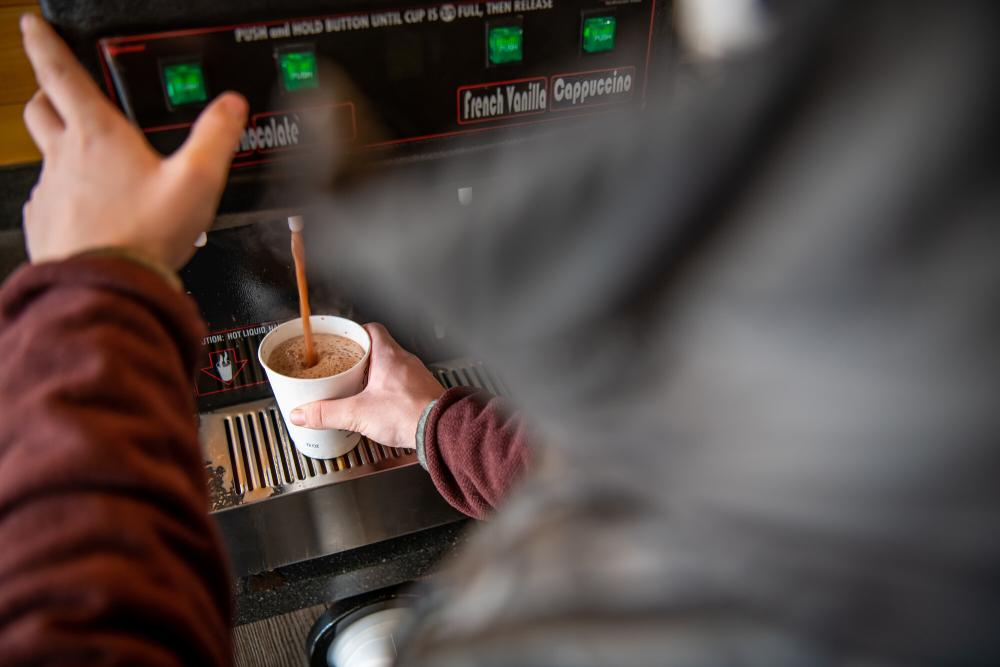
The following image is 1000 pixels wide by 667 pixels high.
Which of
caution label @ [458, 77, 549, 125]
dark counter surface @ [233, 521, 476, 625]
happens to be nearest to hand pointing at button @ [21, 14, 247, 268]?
caution label @ [458, 77, 549, 125]

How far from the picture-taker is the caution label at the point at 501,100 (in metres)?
0.63

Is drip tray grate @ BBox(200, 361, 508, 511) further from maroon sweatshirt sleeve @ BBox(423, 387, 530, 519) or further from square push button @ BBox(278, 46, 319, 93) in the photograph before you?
square push button @ BBox(278, 46, 319, 93)

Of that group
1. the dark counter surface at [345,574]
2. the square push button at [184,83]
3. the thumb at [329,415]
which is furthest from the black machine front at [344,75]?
the dark counter surface at [345,574]

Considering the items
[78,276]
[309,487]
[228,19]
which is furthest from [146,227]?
[309,487]

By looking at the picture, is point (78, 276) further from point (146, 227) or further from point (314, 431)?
point (314, 431)

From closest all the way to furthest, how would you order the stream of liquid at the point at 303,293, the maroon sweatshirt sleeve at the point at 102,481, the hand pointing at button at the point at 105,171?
the maroon sweatshirt sleeve at the point at 102,481
the hand pointing at button at the point at 105,171
the stream of liquid at the point at 303,293

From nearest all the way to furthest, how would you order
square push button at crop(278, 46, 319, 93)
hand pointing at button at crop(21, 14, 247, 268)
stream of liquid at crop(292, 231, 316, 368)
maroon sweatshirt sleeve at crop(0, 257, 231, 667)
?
maroon sweatshirt sleeve at crop(0, 257, 231, 667) → hand pointing at button at crop(21, 14, 247, 268) → square push button at crop(278, 46, 319, 93) → stream of liquid at crop(292, 231, 316, 368)

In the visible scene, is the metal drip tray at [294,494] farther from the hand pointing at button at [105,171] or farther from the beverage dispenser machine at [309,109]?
the hand pointing at button at [105,171]

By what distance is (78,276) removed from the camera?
40 centimetres

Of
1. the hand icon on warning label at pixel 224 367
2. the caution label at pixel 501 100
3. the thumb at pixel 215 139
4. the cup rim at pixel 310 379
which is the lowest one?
the hand icon on warning label at pixel 224 367

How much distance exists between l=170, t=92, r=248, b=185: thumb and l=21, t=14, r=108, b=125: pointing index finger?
0.06 meters

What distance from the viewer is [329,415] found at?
785 mm

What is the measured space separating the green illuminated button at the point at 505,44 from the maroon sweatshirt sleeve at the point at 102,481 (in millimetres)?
319

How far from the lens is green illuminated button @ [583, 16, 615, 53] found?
63 centimetres
